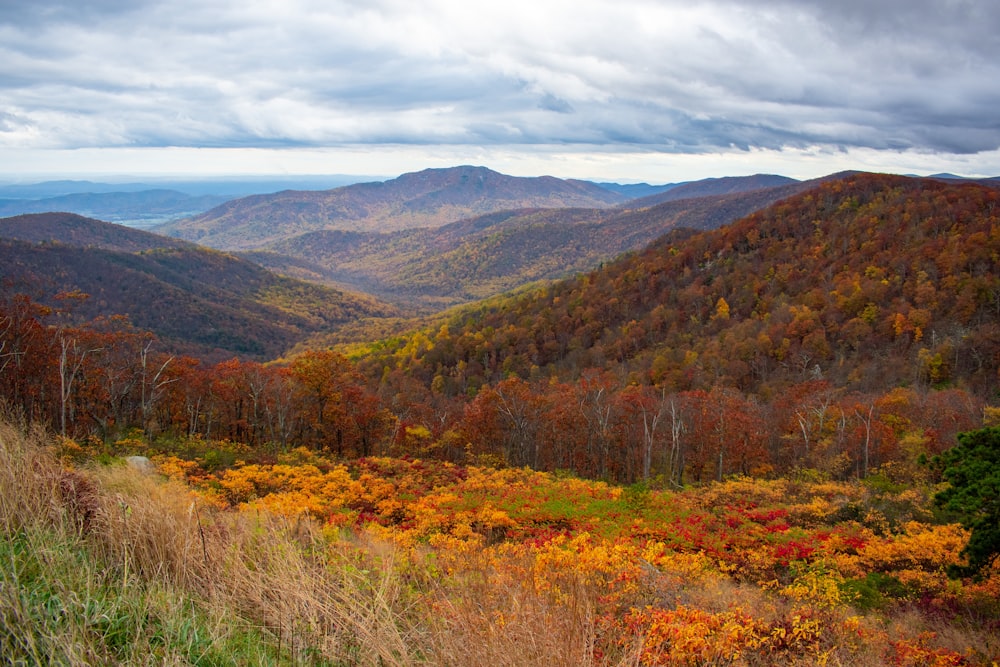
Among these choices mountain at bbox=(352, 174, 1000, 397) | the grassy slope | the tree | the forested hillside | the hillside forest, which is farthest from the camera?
mountain at bbox=(352, 174, 1000, 397)

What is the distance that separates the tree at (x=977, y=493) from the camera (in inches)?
465

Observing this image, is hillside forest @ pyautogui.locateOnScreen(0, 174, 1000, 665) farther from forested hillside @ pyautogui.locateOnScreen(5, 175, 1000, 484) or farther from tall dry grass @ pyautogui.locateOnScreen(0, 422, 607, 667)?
forested hillside @ pyautogui.locateOnScreen(5, 175, 1000, 484)

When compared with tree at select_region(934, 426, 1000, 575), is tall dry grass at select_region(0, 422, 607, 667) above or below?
above

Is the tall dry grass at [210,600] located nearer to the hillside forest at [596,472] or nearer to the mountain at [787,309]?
the hillside forest at [596,472]


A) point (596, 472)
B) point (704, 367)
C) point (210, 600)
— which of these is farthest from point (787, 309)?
point (210, 600)

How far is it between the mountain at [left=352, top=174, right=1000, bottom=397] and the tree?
56.8 m

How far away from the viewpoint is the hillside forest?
19.5 ft

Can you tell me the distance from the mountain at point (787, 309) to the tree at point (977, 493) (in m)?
56.8

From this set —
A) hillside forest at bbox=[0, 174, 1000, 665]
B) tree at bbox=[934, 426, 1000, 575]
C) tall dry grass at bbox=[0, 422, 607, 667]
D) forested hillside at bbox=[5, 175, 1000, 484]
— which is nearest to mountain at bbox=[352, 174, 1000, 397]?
forested hillside at bbox=[5, 175, 1000, 484]

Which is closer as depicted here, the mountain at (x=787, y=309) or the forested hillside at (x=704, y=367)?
the forested hillside at (x=704, y=367)

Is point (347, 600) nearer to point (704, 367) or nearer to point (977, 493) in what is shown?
point (977, 493)

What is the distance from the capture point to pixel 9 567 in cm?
488

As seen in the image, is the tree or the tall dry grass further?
the tree

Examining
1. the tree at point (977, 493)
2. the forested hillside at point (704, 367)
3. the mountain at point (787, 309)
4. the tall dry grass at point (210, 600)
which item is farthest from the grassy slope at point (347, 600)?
the mountain at point (787, 309)
